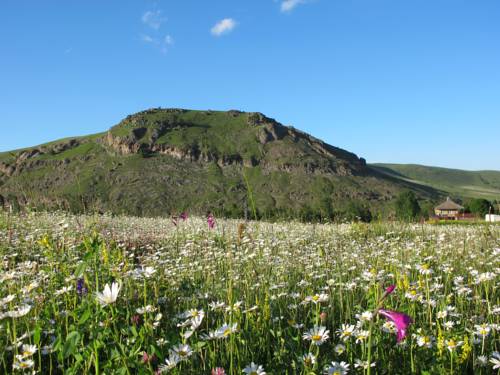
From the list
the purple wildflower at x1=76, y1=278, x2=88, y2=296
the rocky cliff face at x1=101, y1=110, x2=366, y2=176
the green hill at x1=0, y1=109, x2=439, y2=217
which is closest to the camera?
the purple wildflower at x1=76, y1=278, x2=88, y2=296

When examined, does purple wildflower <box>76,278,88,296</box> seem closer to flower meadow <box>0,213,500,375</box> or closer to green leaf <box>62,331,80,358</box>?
flower meadow <box>0,213,500,375</box>

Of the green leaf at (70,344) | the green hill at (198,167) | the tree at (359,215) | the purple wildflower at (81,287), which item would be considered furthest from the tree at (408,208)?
the green hill at (198,167)

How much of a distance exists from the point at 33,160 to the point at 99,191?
148ft

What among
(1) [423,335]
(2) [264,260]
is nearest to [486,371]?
(1) [423,335]

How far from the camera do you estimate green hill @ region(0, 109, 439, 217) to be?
102m

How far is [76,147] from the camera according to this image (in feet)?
463

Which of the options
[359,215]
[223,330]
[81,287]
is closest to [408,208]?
[359,215]

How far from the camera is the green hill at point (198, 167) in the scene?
102250mm

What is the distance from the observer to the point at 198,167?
124812 mm

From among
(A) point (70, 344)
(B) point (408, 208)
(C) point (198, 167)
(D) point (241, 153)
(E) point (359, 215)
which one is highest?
(D) point (241, 153)

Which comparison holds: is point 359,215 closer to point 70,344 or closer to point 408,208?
point 408,208

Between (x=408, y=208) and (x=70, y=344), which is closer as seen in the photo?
(x=70, y=344)

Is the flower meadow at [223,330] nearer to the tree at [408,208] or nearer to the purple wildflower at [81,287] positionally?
the purple wildflower at [81,287]

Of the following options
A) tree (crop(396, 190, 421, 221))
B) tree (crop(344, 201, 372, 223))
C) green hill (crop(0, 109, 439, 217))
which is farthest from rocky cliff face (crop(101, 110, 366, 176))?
tree (crop(344, 201, 372, 223))
